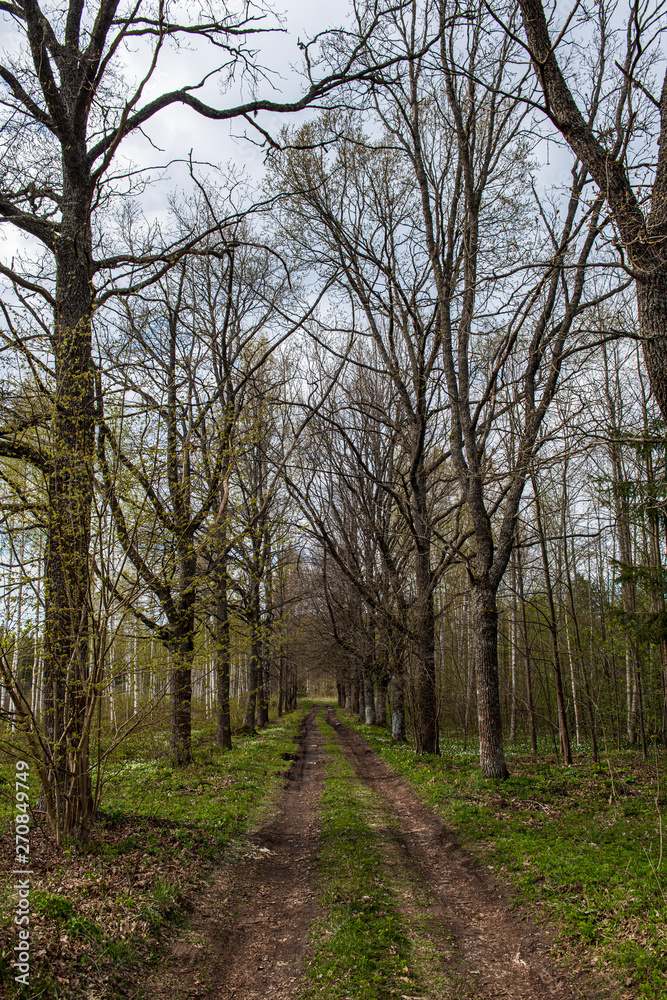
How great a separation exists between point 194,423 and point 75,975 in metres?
5.30

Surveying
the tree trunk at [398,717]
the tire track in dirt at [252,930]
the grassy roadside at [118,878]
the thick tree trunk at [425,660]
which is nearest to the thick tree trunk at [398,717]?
the tree trunk at [398,717]

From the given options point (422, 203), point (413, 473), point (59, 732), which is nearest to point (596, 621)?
point (413, 473)

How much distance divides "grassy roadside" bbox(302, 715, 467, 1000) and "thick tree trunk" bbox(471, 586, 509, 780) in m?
2.66

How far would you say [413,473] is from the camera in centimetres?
1252

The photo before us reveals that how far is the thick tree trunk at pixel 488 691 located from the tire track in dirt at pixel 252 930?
347cm

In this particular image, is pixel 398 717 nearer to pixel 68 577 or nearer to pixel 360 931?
pixel 360 931

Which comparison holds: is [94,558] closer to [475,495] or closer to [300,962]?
[300,962]

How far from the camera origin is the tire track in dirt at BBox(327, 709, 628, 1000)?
12.6 ft

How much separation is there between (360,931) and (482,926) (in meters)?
1.13

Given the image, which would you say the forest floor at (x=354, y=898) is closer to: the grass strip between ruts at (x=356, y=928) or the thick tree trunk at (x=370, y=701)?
the grass strip between ruts at (x=356, y=928)

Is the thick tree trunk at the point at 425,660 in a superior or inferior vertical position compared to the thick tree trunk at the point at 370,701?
superior

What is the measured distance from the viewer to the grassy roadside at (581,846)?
399cm

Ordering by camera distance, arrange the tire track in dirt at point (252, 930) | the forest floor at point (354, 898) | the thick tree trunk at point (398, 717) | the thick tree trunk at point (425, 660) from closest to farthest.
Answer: the forest floor at point (354, 898)
the tire track in dirt at point (252, 930)
the thick tree trunk at point (425, 660)
the thick tree trunk at point (398, 717)

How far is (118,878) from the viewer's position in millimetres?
4926
